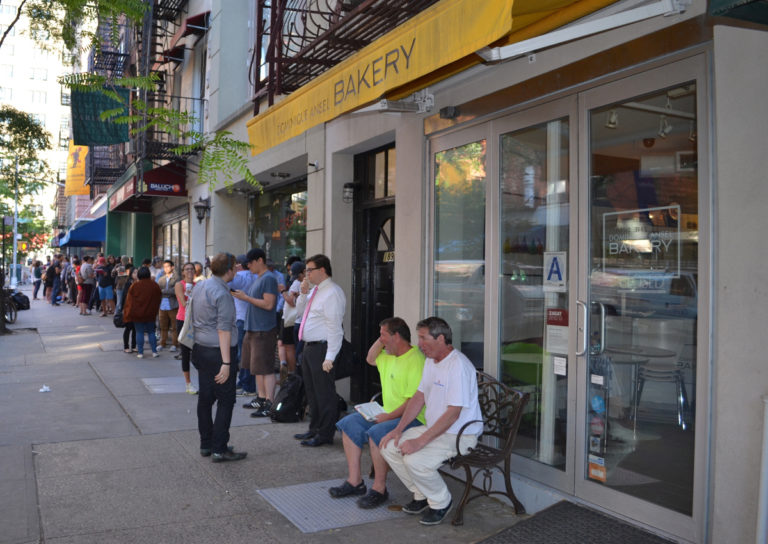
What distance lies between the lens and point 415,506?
4.69m

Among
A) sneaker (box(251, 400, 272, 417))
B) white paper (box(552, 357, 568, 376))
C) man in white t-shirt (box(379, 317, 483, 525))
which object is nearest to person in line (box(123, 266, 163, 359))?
sneaker (box(251, 400, 272, 417))

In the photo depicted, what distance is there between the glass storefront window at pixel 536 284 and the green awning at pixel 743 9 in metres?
2.06

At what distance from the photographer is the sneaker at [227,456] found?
5777mm

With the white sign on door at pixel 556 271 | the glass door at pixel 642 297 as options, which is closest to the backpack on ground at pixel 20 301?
the white sign on door at pixel 556 271

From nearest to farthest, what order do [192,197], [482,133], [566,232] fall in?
[566,232] → [482,133] → [192,197]

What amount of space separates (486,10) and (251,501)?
3773 mm

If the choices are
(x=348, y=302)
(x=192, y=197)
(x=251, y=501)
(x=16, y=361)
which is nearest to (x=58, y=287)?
(x=192, y=197)

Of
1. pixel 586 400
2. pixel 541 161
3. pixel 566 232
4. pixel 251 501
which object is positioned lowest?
pixel 251 501

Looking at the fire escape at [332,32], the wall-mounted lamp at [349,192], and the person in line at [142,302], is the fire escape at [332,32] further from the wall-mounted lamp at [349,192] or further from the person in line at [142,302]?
the person in line at [142,302]

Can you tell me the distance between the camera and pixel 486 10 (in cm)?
360

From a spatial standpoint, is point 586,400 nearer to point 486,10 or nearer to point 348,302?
point 486,10

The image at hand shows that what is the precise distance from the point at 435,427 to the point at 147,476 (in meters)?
2.58

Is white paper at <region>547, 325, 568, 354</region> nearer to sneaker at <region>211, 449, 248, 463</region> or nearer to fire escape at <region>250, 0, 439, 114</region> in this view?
sneaker at <region>211, 449, 248, 463</region>

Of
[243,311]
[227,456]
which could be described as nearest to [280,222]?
[243,311]
